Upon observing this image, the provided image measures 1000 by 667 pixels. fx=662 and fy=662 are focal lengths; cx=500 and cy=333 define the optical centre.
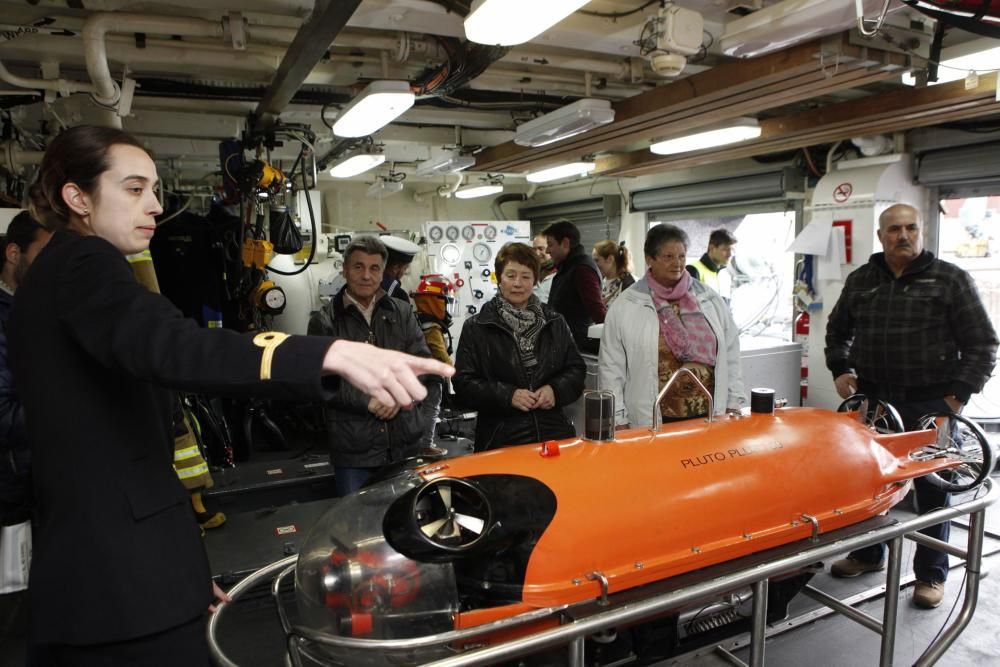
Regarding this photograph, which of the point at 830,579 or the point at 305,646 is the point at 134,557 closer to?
the point at 305,646

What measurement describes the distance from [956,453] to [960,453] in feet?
0.10

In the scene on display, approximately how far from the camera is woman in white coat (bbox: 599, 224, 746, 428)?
116 inches

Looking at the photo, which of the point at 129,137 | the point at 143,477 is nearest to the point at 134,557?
the point at 143,477

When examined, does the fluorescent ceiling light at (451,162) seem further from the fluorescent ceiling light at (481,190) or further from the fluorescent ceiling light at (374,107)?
the fluorescent ceiling light at (481,190)

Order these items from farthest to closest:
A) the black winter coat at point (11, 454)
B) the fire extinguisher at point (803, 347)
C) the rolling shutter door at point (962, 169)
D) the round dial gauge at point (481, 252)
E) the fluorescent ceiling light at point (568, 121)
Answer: the round dial gauge at point (481, 252), the fire extinguisher at point (803, 347), the rolling shutter door at point (962, 169), the fluorescent ceiling light at point (568, 121), the black winter coat at point (11, 454)

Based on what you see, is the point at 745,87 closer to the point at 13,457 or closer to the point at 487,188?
the point at 13,457

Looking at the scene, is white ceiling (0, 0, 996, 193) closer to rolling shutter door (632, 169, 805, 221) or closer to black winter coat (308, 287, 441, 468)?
rolling shutter door (632, 169, 805, 221)

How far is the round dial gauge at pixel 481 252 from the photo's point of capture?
783cm

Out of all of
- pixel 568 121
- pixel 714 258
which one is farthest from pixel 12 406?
pixel 714 258

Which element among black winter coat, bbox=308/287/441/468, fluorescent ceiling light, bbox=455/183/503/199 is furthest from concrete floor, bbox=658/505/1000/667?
fluorescent ceiling light, bbox=455/183/503/199

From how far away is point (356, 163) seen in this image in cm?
596

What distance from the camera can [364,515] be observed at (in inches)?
67.8

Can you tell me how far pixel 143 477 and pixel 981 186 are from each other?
5.89 m

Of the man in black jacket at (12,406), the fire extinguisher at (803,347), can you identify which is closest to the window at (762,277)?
the fire extinguisher at (803,347)
